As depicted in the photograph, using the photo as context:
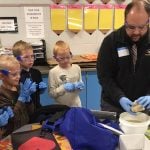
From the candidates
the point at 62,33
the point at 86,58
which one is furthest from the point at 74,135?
the point at 62,33

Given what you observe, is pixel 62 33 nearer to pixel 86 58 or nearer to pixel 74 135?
pixel 86 58

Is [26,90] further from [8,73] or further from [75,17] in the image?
[75,17]

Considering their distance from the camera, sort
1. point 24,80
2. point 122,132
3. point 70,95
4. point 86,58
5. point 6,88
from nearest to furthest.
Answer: point 122,132 < point 6,88 < point 24,80 < point 70,95 < point 86,58

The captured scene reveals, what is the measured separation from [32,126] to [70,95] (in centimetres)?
95

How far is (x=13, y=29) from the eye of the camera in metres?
3.29

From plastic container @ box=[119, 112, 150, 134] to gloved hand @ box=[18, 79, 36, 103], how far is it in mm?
767

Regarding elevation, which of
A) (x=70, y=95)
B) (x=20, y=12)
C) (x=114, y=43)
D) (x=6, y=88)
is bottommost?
(x=70, y=95)

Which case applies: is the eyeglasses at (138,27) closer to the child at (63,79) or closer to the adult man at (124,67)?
the adult man at (124,67)

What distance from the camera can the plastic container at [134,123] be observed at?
4.32ft

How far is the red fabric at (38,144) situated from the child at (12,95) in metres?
0.48

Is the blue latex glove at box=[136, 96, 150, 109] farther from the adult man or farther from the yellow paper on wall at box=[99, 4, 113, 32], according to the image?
the yellow paper on wall at box=[99, 4, 113, 32]

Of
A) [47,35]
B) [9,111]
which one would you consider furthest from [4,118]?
[47,35]

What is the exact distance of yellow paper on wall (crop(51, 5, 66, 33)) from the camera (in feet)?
10.8

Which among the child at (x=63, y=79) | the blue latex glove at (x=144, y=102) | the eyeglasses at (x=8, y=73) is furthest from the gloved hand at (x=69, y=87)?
the blue latex glove at (x=144, y=102)
